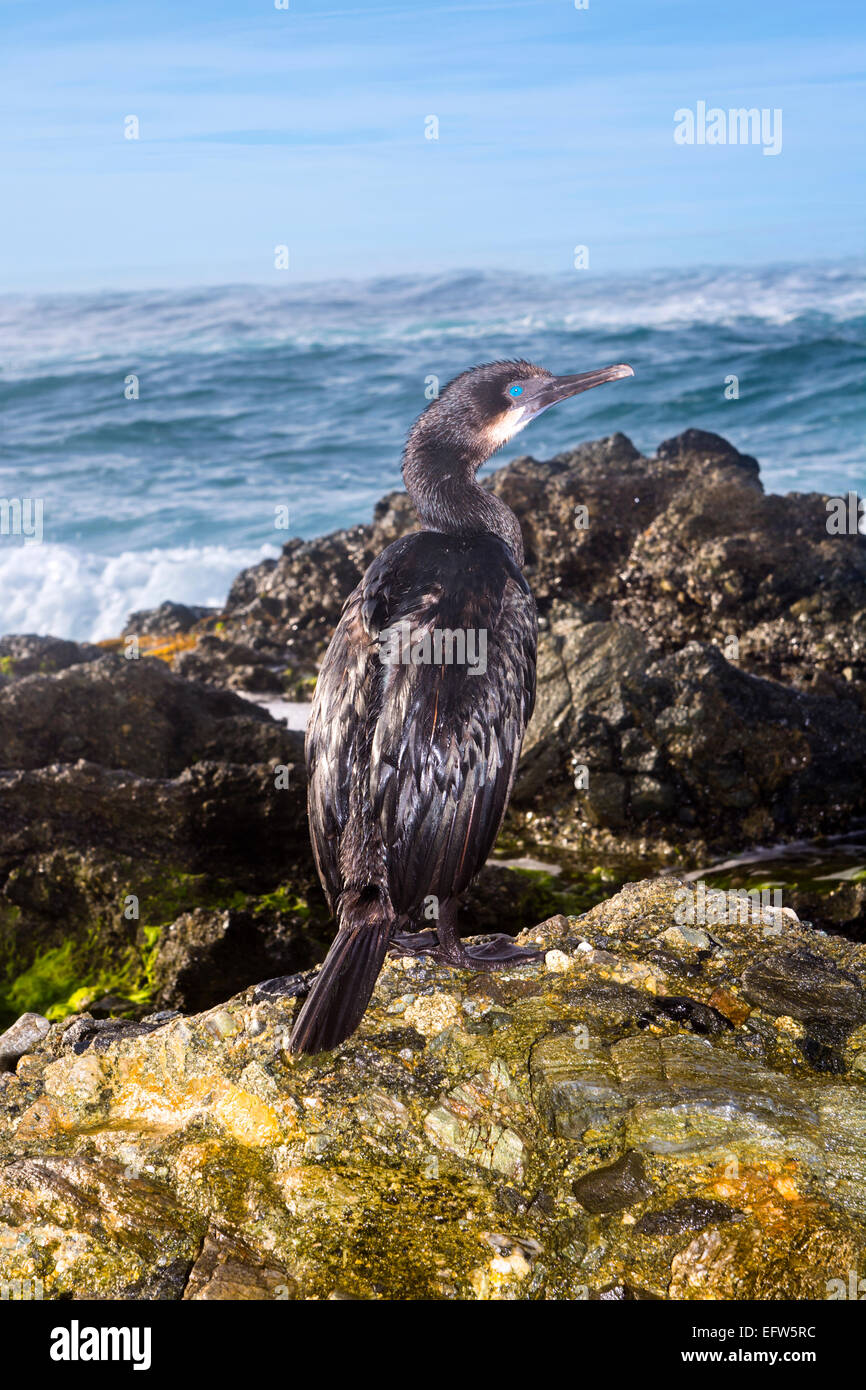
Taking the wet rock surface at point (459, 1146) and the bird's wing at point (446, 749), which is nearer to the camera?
the wet rock surface at point (459, 1146)

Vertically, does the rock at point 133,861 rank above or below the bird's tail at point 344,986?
below

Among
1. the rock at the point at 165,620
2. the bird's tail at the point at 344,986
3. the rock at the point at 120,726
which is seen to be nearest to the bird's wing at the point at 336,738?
the bird's tail at the point at 344,986

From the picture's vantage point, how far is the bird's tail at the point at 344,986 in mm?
3557

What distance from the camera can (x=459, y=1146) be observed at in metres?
3.36

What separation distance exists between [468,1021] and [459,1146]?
0.57m

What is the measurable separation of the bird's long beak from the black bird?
0.68m

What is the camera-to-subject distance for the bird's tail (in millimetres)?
Answer: 3557

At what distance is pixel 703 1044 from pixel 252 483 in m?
23.5

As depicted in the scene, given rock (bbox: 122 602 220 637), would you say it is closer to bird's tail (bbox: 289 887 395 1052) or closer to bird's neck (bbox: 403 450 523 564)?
bird's neck (bbox: 403 450 523 564)

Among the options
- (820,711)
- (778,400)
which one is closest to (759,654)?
(820,711)

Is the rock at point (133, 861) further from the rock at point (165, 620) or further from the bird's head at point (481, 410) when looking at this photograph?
the rock at point (165, 620)

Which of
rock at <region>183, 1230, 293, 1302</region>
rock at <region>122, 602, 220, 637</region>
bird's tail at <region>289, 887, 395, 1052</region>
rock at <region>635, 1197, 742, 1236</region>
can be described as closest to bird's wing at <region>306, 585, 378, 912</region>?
bird's tail at <region>289, 887, 395, 1052</region>
